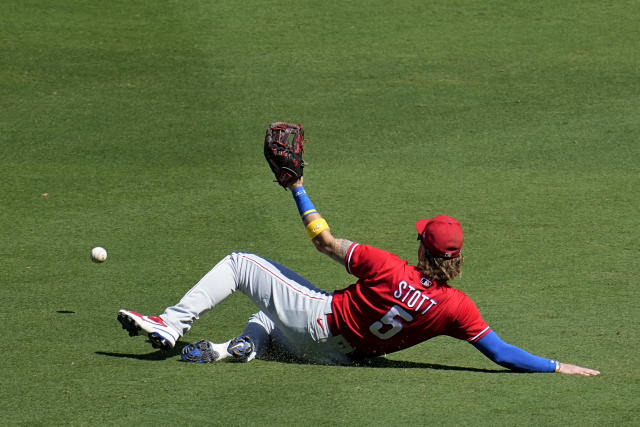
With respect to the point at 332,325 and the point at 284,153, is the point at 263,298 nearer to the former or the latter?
the point at 332,325

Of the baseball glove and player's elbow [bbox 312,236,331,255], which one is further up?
the baseball glove

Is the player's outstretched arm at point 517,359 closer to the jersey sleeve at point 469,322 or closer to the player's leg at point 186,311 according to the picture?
the jersey sleeve at point 469,322

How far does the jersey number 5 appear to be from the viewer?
5469 millimetres

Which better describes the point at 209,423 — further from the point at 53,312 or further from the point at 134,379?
the point at 53,312

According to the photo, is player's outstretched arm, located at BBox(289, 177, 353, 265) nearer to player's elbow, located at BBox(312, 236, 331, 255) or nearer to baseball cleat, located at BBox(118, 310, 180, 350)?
player's elbow, located at BBox(312, 236, 331, 255)

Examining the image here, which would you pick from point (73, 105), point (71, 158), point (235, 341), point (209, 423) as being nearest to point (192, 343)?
point (235, 341)

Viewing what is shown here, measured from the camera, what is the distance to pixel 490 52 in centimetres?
1341

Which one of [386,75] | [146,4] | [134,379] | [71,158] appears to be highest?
[146,4]

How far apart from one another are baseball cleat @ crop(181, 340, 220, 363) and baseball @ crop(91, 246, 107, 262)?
2.01m

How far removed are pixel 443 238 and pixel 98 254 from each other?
327 centimetres

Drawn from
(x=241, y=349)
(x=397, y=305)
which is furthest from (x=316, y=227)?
(x=241, y=349)

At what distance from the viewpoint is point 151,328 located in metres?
5.52

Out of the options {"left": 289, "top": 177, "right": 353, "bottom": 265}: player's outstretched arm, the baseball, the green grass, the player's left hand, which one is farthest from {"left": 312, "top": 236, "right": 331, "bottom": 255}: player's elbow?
the baseball

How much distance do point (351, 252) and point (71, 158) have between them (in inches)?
220
